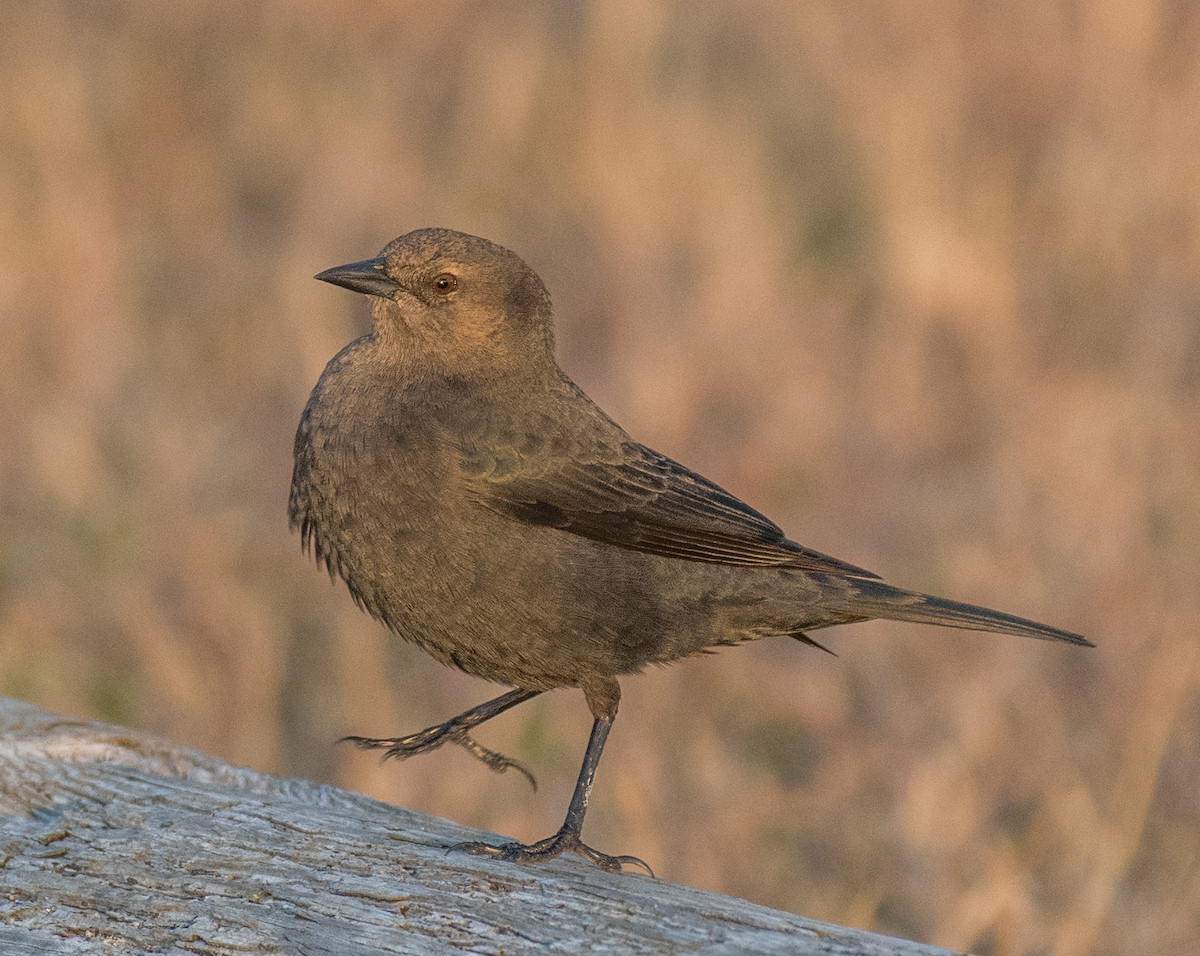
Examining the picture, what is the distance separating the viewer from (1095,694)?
21.1 ft

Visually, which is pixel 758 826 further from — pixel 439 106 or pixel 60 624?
pixel 439 106

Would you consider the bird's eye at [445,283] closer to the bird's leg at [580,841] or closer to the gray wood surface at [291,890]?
the bird's leg at [580,841]

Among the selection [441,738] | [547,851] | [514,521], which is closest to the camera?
[547,851]

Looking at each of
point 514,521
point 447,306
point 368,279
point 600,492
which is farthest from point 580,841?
point 368,279

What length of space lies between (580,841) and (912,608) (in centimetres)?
117

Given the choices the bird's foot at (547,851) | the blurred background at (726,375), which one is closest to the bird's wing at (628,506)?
the bird's foot at (547,851)

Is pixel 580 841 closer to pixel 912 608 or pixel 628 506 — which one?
pixel 628 506

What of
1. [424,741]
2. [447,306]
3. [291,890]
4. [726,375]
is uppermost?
[726,375]

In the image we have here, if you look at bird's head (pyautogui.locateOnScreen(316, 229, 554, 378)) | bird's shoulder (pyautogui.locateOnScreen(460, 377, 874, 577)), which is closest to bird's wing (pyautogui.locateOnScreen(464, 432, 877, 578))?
bird's shoulder (pyautogui.locateOnScreen(460, 377, 874, 577))

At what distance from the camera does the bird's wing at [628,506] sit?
430 cm

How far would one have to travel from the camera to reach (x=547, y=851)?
3816mm

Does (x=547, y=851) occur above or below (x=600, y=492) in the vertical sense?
below

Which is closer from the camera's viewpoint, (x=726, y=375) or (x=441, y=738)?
(x=441, y=738)

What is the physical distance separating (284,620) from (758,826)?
2501 mm
